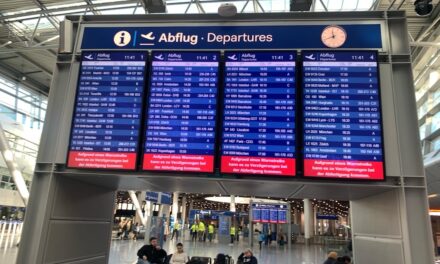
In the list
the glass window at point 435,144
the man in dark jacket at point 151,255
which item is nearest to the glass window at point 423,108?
the glass window at point 435,144

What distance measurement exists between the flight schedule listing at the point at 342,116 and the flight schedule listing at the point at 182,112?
3.90 ft

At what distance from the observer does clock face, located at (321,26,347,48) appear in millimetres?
5012

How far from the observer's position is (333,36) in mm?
5047

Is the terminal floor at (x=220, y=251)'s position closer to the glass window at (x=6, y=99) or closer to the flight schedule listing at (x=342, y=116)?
the flight schedule listing at (x=342, y=116)

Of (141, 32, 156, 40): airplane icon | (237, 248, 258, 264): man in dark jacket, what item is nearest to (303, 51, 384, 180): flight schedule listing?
(141, 32, 156, 40): airplane icon

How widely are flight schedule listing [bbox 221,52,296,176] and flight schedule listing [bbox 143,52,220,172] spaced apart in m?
0.20

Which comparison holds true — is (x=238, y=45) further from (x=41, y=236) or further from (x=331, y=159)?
(x=41, y=236)

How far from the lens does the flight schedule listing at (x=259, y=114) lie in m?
4.45

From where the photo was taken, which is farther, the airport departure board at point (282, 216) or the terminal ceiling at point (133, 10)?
the airport departure board at point (282, 216)

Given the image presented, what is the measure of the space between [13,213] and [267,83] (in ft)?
133

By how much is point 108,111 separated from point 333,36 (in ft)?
10.4

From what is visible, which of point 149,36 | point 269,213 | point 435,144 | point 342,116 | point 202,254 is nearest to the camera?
→ point 342,116

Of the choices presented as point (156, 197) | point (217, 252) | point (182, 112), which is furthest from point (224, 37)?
point (217, 252)

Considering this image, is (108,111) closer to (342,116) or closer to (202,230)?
(342,116)
